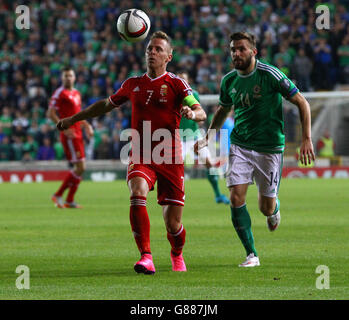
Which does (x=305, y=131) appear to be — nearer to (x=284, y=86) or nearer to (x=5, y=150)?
(x=284, y=86)

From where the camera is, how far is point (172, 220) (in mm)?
8141

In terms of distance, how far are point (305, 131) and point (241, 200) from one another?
3.26ft

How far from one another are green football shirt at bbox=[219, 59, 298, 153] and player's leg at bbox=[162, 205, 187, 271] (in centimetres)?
120

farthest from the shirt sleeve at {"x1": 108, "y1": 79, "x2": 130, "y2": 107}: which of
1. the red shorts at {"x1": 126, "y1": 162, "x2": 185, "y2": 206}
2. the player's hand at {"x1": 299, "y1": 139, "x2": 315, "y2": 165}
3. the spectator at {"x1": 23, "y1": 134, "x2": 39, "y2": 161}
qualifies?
the spectator at {"x1": 23, "y1": 134, "x2": 39, "y2": 161}

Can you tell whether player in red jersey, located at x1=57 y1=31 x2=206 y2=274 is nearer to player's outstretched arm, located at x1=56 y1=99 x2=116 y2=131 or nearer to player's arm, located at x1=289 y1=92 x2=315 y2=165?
player's outstretched arm, located at x1=56 y1=99 x2=116 y2=131

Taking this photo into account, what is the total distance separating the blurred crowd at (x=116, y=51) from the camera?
27875 millimetres

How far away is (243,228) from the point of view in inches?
338

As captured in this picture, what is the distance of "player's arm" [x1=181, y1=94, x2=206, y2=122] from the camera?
739 centimetres

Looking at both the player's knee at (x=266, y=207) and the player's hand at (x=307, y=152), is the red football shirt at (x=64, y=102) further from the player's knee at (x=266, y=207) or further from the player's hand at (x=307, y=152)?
the player's hand at (x=307, y=152)

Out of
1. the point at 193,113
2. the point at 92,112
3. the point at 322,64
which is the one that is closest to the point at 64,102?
the point at 92,112

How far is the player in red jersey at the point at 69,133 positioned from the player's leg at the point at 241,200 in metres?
7.45

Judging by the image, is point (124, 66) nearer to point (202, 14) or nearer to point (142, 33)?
point (202, 14)

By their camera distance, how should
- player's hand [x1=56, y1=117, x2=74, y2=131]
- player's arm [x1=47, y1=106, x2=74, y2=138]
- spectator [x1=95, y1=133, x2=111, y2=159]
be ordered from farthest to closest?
spectator [x1=95, y1=133, x2=111, y2=159] < player's arm [x1=47, y1=106, x2=74, y2=138] < player's hand [x1=56, y1=117, x2=74, y2=131]

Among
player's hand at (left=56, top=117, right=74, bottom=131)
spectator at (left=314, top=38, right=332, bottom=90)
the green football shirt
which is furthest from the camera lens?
spectator at (left=314, top=38, right=332, bottom=90)
